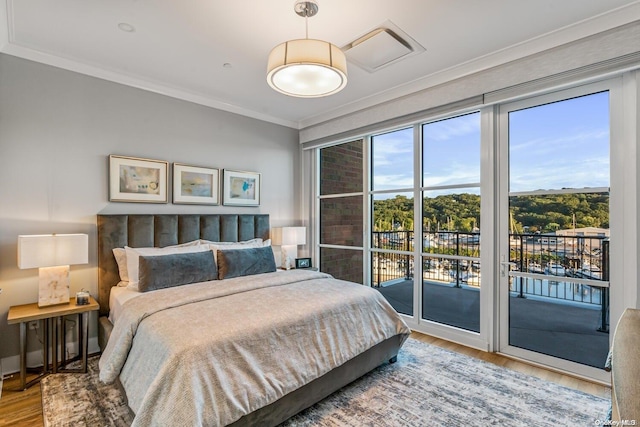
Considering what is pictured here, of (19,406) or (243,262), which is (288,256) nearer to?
(243,262)

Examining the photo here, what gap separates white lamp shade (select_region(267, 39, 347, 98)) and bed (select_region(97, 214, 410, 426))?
1.55 metres

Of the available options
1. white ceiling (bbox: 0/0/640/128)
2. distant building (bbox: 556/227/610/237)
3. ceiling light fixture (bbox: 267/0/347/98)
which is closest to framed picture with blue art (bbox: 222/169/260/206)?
white ceiling (bbox: 0/0/640/128)

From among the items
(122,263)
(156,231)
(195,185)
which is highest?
(195,185)

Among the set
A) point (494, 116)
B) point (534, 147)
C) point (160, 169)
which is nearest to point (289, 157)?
point (160, 169)

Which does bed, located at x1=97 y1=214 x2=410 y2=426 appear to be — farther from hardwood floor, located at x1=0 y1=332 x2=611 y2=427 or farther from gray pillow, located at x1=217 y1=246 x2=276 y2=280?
hardwood floor, located at x1=0 y1=332 x2=611 y2=427

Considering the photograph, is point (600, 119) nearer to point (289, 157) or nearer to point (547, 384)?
point (547, 384)

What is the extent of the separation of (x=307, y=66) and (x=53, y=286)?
8.81ft

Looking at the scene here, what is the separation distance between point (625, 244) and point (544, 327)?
3.21ft

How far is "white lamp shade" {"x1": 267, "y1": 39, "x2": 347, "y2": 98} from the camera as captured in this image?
5.99ft

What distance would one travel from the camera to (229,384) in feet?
5.54

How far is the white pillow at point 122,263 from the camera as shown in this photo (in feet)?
9.78

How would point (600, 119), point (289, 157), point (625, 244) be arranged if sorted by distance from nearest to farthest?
point (625, 244), point (600, 119), point (289, 157)

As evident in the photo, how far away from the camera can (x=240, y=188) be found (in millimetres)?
4141

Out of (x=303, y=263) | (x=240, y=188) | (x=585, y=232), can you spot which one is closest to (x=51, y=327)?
(x=240, y=188)
